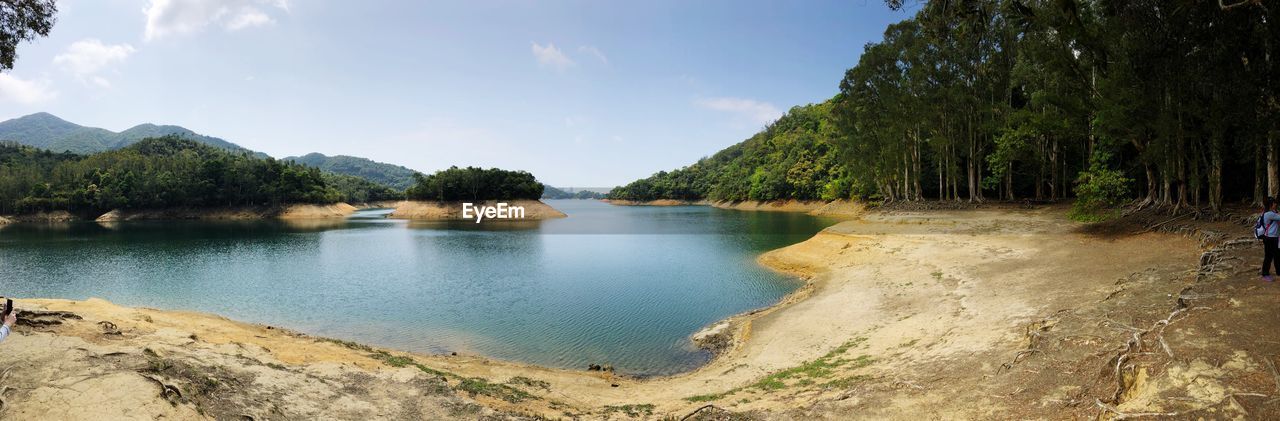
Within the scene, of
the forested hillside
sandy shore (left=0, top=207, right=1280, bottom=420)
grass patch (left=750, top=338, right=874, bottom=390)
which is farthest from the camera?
the forested hillside

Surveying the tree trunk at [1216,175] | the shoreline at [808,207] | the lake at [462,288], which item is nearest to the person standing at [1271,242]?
the lake at [462,288]

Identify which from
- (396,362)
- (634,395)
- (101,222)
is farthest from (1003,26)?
(101,222)

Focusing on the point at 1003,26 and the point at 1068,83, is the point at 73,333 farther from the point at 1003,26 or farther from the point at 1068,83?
the point at 1003,26

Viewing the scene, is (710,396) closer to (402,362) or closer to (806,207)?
(402,362)

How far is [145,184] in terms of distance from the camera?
85938 mm

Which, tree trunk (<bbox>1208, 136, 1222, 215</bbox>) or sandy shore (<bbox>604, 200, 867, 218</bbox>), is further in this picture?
sandy shore (<bbox>604, 200, 867, 218</bbox>)

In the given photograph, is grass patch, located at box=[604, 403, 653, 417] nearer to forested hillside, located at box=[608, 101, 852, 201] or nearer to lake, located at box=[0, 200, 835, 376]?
lake, located at box=[0, 200, 835, 376]

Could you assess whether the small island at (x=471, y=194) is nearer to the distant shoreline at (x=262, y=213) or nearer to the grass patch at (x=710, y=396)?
the distant shoreline at (x=262, y=213)

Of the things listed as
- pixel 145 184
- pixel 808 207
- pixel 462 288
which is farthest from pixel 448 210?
pixel 462 288

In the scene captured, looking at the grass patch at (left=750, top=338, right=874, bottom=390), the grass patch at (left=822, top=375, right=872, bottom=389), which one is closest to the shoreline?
the grass patch at (left=750, top=338, right=874, bottom=390)

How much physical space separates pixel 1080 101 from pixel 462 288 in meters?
30.3

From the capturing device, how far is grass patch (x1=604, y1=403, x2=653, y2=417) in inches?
317

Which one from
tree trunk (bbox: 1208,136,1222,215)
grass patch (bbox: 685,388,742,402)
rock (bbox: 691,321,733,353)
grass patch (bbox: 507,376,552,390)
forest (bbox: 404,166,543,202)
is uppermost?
forest (bbox: 404,166,543,202)

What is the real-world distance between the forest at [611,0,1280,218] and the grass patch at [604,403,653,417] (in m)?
11.1
